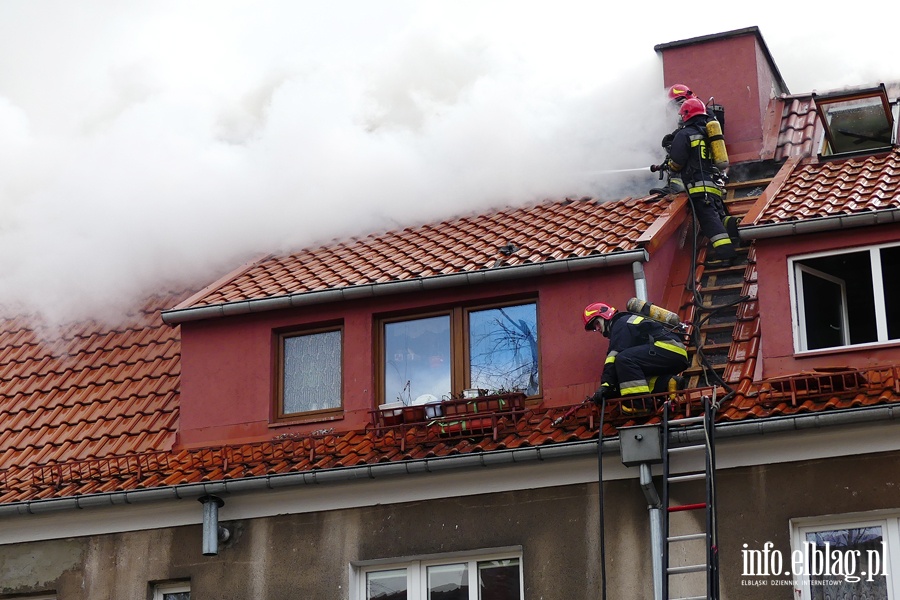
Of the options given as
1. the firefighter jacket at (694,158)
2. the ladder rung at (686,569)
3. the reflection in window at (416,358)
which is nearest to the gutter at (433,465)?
the ladder rung at (686,569)

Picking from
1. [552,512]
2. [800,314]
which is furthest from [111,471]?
[800,314]

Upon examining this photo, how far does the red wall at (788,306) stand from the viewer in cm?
1334

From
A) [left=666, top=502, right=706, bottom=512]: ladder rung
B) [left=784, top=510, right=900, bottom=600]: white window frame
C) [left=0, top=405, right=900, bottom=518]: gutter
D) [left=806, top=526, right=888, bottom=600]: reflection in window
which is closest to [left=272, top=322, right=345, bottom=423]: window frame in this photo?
[left=0, top=405, right=900, bottom=518]: gutter

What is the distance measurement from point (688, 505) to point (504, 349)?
2671mm

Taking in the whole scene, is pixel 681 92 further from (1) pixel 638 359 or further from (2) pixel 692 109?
(1) pixel 638 359

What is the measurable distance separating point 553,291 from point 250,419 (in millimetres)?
3099

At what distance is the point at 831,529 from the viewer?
12594 millimetres

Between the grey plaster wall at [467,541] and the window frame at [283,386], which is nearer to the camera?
the grey plaster wall at [467,541]

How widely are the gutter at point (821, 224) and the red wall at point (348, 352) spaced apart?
125 cm

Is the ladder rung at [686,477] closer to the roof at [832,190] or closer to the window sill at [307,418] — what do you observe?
the roof at [832,190]

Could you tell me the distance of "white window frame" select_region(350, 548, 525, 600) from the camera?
13539 millimetres

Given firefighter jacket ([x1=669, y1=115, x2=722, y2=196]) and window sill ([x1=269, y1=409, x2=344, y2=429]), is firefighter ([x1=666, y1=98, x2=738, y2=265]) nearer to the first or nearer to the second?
firefighter jacket ([x1=669, y1=115, x2=722, y2=196])

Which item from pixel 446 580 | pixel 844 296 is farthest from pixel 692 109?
pixel 446 580

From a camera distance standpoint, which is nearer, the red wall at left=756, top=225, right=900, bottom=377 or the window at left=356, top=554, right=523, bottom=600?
the red wall at left=756, top=225, right=900, bottom=377
